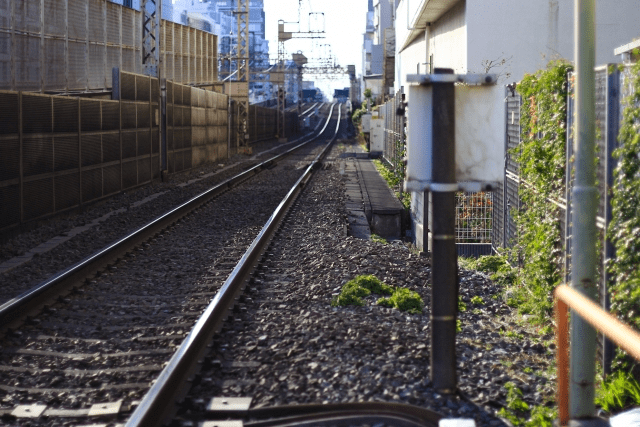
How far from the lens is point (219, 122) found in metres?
39.3

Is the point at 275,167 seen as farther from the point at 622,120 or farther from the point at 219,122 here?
the point at 622,120

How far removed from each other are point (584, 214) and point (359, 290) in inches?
167

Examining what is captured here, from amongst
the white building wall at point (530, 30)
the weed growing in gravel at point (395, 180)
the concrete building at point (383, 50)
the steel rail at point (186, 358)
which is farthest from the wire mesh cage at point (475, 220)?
the concrete building at point (383, 50)

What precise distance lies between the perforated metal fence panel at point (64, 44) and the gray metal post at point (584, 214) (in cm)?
1810

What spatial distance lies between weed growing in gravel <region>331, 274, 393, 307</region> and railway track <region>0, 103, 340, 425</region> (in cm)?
139

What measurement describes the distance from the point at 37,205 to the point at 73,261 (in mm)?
3702

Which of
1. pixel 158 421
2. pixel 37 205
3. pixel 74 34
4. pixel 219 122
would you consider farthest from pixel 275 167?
pixel 158 421

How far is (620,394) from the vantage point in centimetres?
561

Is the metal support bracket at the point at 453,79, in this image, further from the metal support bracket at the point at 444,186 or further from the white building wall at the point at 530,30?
the white building wall at the point at 530,30

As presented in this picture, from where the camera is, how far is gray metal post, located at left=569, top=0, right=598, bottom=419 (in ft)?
14.5

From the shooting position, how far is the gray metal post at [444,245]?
18.1ft

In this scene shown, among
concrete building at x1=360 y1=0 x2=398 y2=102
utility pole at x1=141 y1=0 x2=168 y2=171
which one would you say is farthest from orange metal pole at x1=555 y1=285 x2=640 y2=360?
concrete building at x1=360 y1=0 x2=398 y2=102

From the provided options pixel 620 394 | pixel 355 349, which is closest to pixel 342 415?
pixel 355 349

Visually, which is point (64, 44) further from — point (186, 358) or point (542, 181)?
point (186, 358)
